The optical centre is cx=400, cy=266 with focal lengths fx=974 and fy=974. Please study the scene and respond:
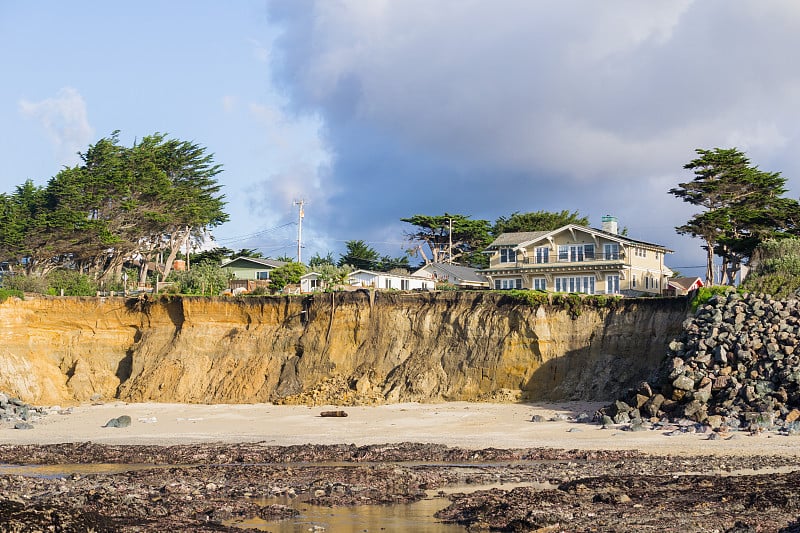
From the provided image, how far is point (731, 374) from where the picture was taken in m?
35.6

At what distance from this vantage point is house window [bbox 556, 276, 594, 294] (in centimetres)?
6512

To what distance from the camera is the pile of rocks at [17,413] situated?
44344 mm

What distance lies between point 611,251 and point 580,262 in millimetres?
2347

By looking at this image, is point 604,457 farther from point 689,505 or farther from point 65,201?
point 65,201

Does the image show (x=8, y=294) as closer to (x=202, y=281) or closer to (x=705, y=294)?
(x=202, y=281)

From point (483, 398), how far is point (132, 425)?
1620 cm

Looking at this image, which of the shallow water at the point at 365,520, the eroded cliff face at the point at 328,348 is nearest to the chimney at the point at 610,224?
the eroded cliff face at the point at 328,348

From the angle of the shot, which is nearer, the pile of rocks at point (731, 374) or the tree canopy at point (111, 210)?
the pile of rocks at point (731, 374)

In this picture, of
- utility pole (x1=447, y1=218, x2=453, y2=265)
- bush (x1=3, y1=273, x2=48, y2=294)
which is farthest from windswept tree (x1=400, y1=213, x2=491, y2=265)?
bush (x1=3, y1=273, x2=48, y2=294)

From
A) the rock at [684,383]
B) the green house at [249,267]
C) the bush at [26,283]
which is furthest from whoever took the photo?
the green house at [249,267]

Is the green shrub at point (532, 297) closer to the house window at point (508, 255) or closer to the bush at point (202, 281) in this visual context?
the house window at point (508, 255)

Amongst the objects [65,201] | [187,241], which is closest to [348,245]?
[187,241]

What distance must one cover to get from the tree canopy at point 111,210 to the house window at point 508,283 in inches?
1066

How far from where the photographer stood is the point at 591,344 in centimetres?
4631
